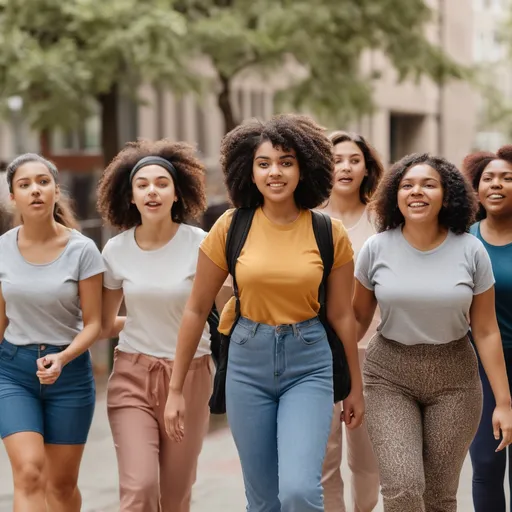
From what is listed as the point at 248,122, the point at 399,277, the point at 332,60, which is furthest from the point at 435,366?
the point at 332,60

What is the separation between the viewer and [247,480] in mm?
4922

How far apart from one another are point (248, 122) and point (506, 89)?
7363 cm

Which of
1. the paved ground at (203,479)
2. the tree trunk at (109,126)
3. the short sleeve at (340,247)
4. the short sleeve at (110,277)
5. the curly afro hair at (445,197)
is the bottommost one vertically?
the paved ground at (203,479)

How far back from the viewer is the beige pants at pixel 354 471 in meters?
6.23

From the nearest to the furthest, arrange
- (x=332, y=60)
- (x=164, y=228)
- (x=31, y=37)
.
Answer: (x=164, y=228)
(x=31, y=37)
(x=332, y=60)

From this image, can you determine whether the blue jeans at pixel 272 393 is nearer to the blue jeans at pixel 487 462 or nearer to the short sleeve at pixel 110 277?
the short sleeve at pixel 110 277

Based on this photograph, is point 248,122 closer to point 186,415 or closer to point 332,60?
point 186,415

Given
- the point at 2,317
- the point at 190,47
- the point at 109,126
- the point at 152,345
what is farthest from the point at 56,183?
the point at 109,126

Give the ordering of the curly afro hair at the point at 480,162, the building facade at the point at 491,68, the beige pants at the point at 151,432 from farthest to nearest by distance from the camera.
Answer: the building facade at the point at 491,68, the curly afro hair at the point at 480,162, the beige pants at the point at 151,432

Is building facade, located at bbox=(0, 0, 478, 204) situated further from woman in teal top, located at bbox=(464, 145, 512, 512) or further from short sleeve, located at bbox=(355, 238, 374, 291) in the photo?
short sleeve, located at bbox=(355, 238, 374, 291)

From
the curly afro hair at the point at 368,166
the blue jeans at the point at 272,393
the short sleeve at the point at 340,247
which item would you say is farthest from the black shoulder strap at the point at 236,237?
the curly afro hair at the point at 368,166

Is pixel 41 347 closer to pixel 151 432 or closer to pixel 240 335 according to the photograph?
pixel 151 432

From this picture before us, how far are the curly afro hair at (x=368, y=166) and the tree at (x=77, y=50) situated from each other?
8.70 m

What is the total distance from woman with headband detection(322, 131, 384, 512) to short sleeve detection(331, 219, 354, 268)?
1.18m
